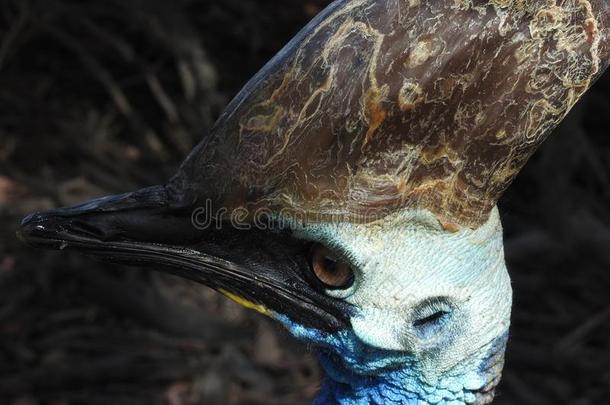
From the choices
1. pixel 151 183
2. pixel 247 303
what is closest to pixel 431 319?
pixel 247 303

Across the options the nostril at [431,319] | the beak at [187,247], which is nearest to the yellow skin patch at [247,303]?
the beak at [187,247]

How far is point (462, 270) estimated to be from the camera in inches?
59.2

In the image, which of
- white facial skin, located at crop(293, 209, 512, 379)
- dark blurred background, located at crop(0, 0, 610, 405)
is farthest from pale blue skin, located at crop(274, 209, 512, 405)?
dark blurred background, located at crop(0, 0, 610, 405)

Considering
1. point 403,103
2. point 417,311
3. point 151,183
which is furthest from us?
point 151,183

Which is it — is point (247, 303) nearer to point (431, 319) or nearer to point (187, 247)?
point (187, 247)

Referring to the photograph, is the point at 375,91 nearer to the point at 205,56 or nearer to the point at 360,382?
the point at 360,382

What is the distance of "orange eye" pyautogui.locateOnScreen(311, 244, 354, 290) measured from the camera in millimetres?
1514

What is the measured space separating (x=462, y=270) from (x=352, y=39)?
34cm

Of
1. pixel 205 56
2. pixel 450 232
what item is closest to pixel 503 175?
pixel 450 232

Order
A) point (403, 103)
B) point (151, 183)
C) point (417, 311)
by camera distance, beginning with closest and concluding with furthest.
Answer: point (403, 103), point (417, 311), point (151, 183)

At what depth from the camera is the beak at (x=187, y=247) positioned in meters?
1.53

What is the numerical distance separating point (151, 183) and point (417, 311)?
8.72ft

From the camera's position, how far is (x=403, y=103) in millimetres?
1399

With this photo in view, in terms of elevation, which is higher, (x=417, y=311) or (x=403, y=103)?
(x=403, y=103)
